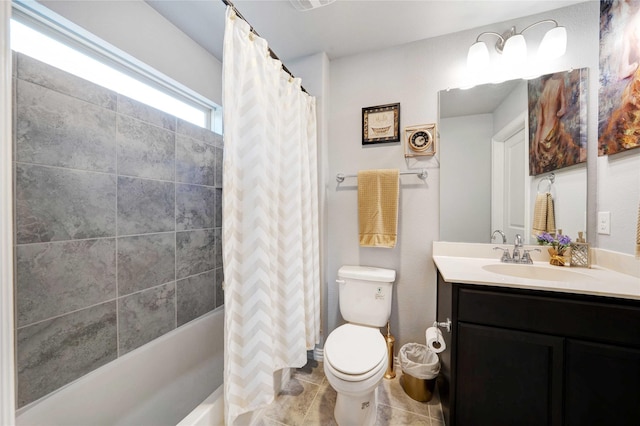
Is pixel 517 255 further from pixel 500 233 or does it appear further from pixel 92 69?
pixel 92 69

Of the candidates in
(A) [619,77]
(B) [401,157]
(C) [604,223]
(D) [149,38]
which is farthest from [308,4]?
(C) [604,223]

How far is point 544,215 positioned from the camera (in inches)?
56.1

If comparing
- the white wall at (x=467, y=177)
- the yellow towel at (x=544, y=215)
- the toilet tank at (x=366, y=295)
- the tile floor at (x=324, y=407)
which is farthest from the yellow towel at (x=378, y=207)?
the tile floor at (x=324, y=407)

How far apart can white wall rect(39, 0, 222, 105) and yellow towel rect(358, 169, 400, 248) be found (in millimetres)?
1436

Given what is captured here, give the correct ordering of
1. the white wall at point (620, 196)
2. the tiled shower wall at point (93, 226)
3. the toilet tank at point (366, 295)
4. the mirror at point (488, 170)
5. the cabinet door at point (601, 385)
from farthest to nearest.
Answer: the toilet tank at point (366, 295) < the mirror at point (488, 170) < the white wall at point (620, 196) < the tiled shower wall at point (93, 226) < the cabinet door at point (601, 385)

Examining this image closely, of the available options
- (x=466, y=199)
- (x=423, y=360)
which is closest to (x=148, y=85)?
(x=466, y=199)

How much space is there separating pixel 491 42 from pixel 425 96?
0.51 metres

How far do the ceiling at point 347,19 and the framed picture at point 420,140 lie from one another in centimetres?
65

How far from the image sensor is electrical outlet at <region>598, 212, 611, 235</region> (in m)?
1.22

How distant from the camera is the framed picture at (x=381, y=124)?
67.2 inches

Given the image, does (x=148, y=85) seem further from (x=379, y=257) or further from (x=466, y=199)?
(x=466, y=199)

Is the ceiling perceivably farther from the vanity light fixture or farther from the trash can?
the trash can

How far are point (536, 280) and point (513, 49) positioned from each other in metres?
1.39

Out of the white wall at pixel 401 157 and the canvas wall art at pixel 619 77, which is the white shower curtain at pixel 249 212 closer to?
the white wall at pixel 401 157
